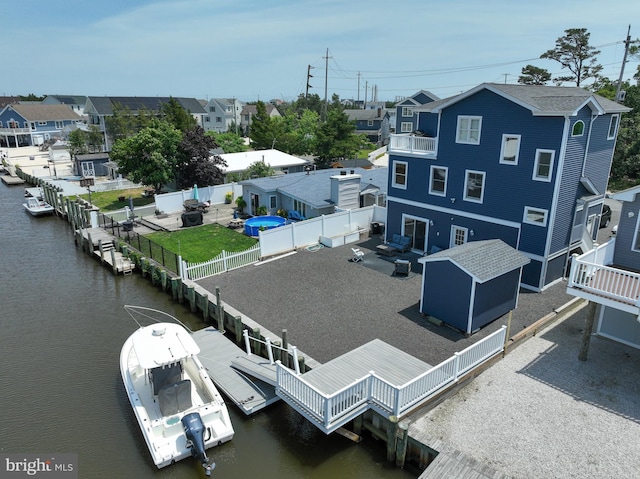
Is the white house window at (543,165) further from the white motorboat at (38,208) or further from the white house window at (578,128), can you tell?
the white motorboat at (38,208)

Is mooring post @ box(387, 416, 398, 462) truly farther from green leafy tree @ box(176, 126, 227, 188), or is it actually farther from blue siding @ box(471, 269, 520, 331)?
green leafy tree @ box(176, 126, 227, 188)

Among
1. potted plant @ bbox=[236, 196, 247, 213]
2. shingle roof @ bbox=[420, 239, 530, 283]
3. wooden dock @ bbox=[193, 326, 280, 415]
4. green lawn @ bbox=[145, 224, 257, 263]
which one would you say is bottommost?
wooden dock @ bbox=[193, 326, 280, 415]

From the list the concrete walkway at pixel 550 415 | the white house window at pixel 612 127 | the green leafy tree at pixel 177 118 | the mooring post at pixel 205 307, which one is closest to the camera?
the concrete walkway at pixel 550 415

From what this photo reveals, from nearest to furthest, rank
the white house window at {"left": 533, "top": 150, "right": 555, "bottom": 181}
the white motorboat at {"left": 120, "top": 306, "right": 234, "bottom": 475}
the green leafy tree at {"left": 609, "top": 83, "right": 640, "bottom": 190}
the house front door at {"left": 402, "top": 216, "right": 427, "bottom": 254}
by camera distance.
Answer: the white motorboat at {"left": 120, "top": 306, "right": 234, "bottom": 475} < the white house window at {"left": 533, "top": 150, "right": 555, "bottom": 181} < the house front door at {"left": 402, "top": 216, "right": 427, "bottom": 254} < the green leafy tree at {"left": 609, "top": 83, "right": 640, "bottom": 190}

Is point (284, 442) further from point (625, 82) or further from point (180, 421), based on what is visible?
point (625, 82)

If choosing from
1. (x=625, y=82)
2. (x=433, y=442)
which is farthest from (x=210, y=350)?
(x=625, y=82)

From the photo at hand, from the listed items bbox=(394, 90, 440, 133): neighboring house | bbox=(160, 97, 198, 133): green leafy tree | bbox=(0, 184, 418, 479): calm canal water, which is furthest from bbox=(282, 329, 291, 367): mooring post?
bbox=(160, 97, 198, 133): green leafy tree

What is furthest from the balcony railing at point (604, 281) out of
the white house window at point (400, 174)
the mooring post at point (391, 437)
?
the white house window at point (400, 174)
